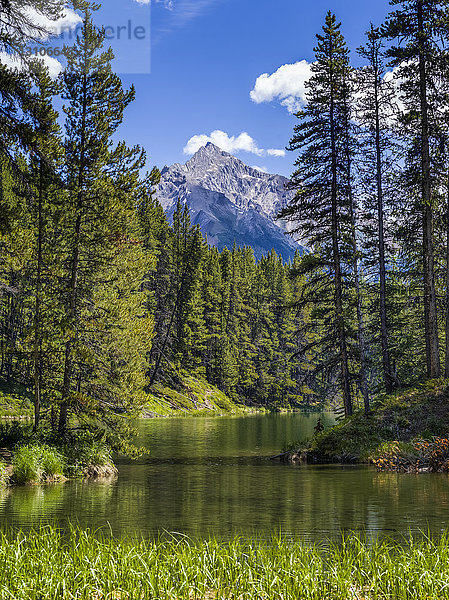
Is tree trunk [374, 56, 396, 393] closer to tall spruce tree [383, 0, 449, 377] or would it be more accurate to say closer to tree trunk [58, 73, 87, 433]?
tall spruce tree [383, 0, 449, 377]

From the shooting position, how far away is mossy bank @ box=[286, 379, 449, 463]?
20.6 m

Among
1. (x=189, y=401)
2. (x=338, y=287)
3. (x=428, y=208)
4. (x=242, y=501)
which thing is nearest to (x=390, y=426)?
(x=338, y=287)

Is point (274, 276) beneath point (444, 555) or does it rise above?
above

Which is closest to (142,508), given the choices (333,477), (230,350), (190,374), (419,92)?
(333,477)

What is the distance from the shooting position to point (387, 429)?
21.7 meters

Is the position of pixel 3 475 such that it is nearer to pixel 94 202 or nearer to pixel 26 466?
pixel 26 466

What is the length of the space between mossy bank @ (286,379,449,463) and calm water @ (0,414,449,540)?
1.93 metres

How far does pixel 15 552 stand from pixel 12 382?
41732mm

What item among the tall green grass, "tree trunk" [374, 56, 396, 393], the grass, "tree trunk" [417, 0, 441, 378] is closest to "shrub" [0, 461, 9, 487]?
the tall green grass

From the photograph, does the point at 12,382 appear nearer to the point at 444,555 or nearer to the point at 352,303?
the point at 352,303

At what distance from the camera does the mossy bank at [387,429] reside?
2064 cm

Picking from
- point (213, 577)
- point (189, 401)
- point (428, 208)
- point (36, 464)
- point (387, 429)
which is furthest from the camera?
point (189, 401)

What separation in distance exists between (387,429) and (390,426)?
19cm

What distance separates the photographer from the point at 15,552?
6262 millimetres
